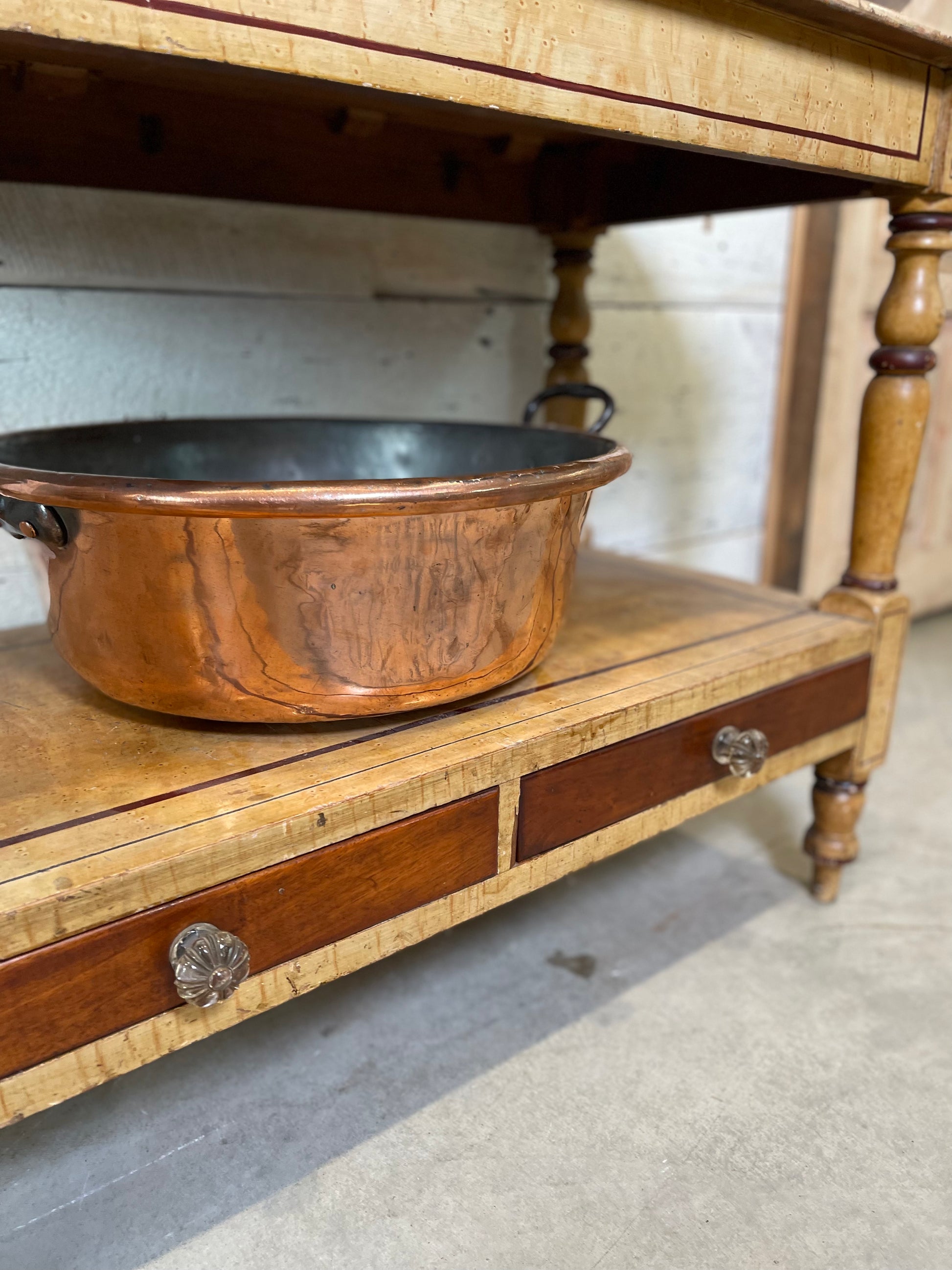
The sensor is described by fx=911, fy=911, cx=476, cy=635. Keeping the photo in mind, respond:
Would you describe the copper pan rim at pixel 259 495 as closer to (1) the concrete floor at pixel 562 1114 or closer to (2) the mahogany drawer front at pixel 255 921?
(2) the mahogany drawer front at pixel 255 921

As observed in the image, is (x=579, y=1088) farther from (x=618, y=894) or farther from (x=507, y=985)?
(x=618, y=894)

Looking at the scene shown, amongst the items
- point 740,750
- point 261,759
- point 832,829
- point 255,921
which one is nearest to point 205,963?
point 255,921

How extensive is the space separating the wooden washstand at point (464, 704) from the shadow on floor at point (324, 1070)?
0.26m

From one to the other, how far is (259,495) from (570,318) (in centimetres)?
99

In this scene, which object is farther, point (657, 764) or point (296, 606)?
point (657, 764)

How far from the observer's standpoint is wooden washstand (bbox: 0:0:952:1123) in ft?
1.87

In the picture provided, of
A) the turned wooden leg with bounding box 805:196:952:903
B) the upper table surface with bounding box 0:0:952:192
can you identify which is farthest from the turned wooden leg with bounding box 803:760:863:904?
the upper table surface with bounding box 0:0:952:192

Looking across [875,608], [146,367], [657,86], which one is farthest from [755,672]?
[146,367]

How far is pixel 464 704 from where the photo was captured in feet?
2.68

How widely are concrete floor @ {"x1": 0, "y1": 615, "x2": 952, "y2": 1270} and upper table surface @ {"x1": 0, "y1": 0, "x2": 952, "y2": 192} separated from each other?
34.1 inches

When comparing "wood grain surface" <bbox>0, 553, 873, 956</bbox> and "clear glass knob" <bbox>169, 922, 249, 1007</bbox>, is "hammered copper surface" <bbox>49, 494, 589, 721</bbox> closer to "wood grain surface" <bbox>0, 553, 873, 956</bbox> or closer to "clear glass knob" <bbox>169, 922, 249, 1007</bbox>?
"wood grain surface" <bbox>0, 553, 873, 956</bbox>

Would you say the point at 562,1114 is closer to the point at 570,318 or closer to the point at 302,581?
the point at 302,581

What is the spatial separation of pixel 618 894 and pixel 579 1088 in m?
0.36

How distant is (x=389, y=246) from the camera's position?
1.38 metres
